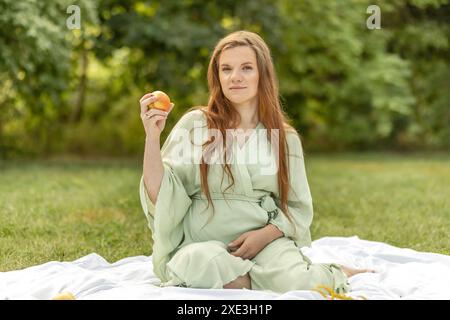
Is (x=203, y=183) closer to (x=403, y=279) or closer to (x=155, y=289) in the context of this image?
(x=155, y=289)

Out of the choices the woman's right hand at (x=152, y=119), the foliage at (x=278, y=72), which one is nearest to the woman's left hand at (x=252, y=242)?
the woman's right hand at (x=152, y=119)

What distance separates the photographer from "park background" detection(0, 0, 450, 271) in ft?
20.9

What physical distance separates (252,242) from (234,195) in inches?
11.1

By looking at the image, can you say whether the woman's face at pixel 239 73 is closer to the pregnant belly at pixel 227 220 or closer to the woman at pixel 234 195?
the woman at pixel 234 195

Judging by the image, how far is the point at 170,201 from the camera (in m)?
3.87

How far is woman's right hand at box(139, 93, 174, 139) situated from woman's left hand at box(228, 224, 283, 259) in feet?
2.40

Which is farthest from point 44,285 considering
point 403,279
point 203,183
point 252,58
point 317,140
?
point 317,140

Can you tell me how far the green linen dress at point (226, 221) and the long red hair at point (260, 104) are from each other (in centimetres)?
5

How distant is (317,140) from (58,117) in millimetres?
5383

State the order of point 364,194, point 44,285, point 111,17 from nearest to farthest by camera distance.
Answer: point 44,285, point 364,194, point 111,17

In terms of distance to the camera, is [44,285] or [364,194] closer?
[44,285]

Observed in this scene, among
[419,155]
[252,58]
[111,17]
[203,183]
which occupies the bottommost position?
[419,155]

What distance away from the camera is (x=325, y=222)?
6.46 metres

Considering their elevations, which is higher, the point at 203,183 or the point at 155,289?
the point at 203,183
